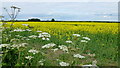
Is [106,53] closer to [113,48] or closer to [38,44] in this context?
[113,48]

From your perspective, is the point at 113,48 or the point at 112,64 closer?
the point at 112,64

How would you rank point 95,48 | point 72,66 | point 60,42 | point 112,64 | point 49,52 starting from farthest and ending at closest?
1. point 60,42
2. point 95,48
3. point 49,52
4. point 112,64
5. point 72,66

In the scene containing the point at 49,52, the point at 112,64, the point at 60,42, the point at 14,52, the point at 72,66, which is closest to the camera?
the point at 72,66

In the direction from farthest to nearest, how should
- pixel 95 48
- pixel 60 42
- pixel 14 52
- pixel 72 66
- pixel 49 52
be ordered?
pixel 60 42 → pixel 95 48 → pixel 49 52 → pixel 14 52 → pixel 72 66

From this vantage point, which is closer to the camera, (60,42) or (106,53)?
(106,53)

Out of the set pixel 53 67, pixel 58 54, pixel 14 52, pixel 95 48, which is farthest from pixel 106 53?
pixel 14 52

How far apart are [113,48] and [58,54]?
1.35 m

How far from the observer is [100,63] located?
3232 mm

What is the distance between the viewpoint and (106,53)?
149 inches

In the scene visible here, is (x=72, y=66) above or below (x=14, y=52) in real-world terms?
below

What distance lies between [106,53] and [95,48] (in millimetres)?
369

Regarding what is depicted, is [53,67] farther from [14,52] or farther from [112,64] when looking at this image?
[112,64]

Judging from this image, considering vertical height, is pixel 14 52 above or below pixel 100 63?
above

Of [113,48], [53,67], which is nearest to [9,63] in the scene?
[53,67]
